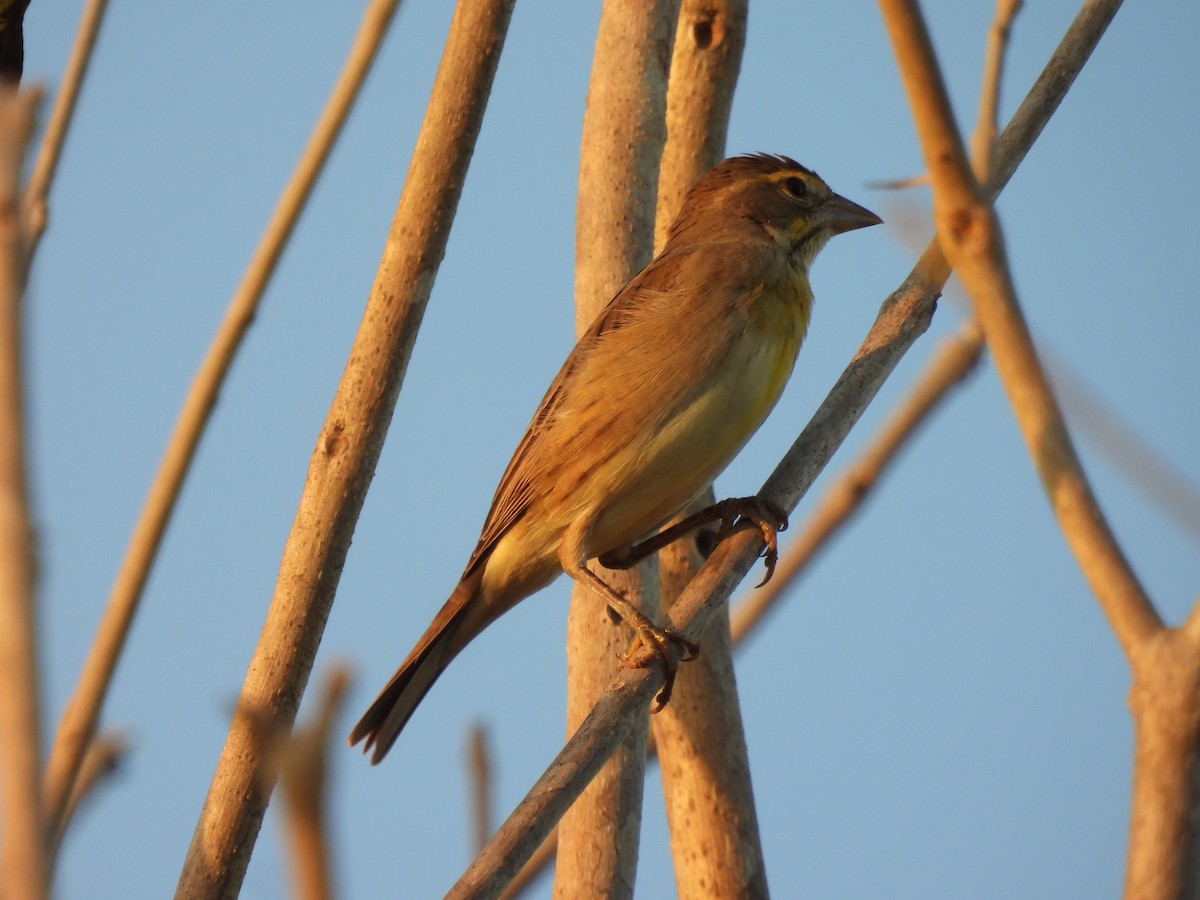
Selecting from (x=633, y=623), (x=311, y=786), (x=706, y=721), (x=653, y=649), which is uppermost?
(x=633, y=623)

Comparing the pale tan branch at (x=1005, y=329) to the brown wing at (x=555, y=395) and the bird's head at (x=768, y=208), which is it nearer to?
the brown wing at (x=555, y=395)

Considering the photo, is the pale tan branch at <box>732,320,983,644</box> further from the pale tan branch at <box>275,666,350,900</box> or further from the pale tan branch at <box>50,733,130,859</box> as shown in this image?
the pale tan branch at <box>275,666,350,900</box>

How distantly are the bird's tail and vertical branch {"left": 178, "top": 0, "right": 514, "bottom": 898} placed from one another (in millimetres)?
1341

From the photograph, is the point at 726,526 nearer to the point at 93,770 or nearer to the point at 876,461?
the point at 876,461

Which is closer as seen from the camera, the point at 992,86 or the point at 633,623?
the point at 992,86

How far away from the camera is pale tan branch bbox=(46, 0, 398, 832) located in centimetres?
289

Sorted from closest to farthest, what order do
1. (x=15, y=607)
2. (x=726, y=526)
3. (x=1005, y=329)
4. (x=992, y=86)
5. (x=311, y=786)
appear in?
(x=311, y=786) < (x=15, y=607) < (x=1005, y=329) < (x=992, y=86) < (x=726, y=526)

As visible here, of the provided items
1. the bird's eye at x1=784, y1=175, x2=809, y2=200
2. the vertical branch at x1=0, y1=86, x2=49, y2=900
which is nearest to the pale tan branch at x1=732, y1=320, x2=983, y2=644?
the bird's eye at x1=784, y1=175, x2=809, y2=200

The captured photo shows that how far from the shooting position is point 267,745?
1091 mm

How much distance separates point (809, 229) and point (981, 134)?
3177 millimetres

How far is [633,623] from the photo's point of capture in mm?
4426

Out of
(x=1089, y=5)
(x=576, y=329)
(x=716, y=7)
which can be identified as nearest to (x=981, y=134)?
(x=1089, y=5)

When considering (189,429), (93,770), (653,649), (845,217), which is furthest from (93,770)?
(845,217)

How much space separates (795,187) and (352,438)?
9.65 feet
